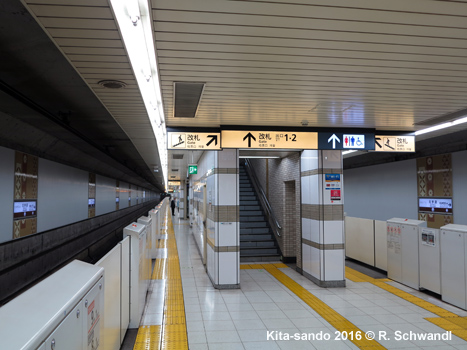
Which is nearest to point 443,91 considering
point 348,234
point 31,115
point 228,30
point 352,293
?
point 228,30

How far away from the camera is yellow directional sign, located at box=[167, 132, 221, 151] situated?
20.9 feet

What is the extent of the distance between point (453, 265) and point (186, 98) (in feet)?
18.7

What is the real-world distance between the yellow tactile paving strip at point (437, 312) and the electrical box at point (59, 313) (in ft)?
16.7

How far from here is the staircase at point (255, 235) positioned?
1016cm

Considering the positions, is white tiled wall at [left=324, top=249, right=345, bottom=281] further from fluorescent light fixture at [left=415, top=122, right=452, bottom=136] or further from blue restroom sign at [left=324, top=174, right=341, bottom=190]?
fluorescent light fixture at [left=415, top=122, right=452, bottom=136]

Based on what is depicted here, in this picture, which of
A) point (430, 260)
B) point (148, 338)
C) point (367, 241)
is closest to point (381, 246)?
point (367, 241)

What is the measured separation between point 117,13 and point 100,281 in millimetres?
1943

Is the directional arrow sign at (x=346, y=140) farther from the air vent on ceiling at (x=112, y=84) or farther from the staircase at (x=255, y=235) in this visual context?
the staircase at (x=255, y=235)

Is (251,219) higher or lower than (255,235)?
higher

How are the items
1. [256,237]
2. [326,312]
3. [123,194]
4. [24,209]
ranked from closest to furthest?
[24,209] → [326,312] → [256,237] → [123,194]

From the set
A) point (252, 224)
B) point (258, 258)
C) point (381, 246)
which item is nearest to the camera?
point (381, 246)

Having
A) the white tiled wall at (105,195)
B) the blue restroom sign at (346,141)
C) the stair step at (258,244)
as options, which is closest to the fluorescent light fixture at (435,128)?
the blue restroom sign at (346,141)

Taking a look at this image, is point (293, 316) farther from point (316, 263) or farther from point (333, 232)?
point (333, 232)

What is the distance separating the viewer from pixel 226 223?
7.32m
